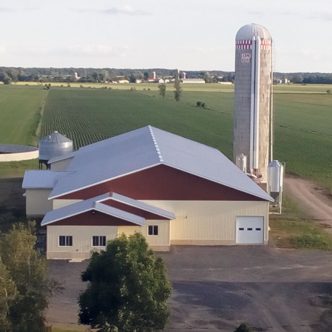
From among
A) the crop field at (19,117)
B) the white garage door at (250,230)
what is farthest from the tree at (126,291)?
the crop field at (19,117)

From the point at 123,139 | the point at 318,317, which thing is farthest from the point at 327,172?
the point at 318,317

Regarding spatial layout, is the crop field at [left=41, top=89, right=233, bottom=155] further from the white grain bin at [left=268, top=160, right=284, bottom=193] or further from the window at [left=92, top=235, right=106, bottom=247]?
the window at [left=92, top=235, right=106, bottom=247]

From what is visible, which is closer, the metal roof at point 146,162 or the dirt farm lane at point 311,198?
the metal roof at point 146,162

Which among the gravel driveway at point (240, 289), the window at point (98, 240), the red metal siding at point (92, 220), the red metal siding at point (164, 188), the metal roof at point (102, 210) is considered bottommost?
the gravel driveway at point (240, 289)

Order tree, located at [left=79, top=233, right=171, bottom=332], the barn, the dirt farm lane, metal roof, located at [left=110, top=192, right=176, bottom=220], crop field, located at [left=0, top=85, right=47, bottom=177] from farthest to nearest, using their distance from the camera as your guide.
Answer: crop field, located at [left=0, top=85, right=47, bottom=177] → the dirt farm lane → metal roof, located at [left=110, top=192, right=176, bottom=220] → the barn → tree, located at [left=79, top=233, right=171, bottom=332]

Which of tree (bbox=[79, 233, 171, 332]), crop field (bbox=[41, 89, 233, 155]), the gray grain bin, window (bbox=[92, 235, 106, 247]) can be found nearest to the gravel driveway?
window (bbox=[92, 235, 106, 247])

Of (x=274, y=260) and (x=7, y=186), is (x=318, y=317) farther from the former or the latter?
(x=7, y=186)

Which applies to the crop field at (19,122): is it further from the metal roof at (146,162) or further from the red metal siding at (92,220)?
the red metal siding at (92,220)
